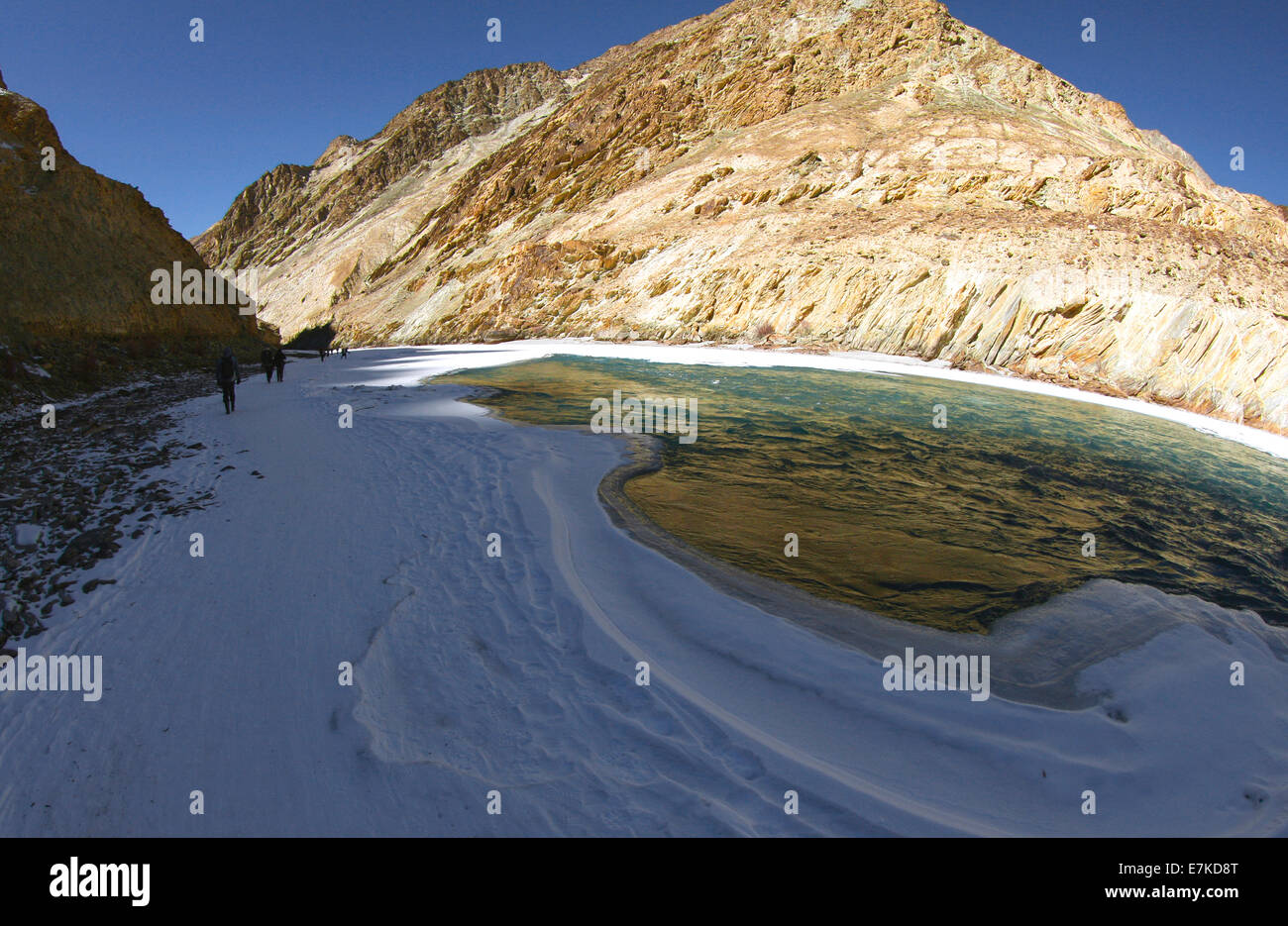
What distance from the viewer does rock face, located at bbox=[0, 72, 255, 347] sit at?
54.9 ft

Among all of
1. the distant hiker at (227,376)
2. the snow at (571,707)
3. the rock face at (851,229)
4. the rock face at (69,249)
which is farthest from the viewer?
the rock face at (851,229)

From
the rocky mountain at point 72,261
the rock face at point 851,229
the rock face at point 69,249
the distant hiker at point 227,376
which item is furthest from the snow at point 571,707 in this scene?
the rock face at point 851,229

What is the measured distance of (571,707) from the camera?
3705 millimetres

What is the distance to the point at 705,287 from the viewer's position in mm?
36500

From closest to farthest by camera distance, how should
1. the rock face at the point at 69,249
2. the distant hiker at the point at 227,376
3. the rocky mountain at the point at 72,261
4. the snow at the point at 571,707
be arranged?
1. the snow at the point at 571,707
2. the distant hiker at the point at 227,376
3. the rocky mountain at the point at 72,261
4. the rock face at the point at 69,249

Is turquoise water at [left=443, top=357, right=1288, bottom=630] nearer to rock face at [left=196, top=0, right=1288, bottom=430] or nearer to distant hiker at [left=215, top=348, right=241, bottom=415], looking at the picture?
distant hiker at [left=215, top=348, right=241, bottom=415]

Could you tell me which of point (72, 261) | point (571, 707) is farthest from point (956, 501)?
point (72, 261)

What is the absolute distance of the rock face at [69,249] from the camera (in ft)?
54.9

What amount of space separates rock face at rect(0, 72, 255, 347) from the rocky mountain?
0.03 meters

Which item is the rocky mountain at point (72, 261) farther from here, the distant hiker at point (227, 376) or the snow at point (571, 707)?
the snow at point (571, 707)

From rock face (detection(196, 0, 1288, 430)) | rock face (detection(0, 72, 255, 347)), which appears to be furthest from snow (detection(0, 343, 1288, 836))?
rock face (detection(196, 0, 1288, 430))

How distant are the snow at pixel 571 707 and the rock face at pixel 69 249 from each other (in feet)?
51.2

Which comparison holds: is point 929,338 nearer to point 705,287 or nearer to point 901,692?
point 705,287
